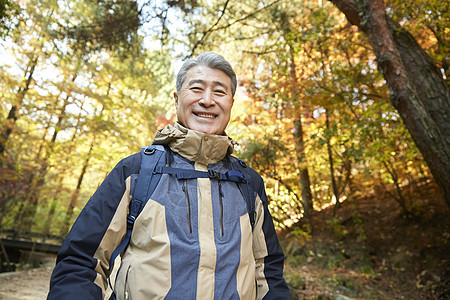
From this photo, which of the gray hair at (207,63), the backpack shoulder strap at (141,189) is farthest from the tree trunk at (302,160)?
the backpack shoulder strap at (141,189)

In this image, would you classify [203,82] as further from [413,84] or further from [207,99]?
[413,84]

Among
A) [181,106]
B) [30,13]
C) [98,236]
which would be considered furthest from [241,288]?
[30,13]

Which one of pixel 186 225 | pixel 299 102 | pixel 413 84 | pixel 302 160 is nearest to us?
pixel 186 225

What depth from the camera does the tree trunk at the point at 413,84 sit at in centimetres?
344

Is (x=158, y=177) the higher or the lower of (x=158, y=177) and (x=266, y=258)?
the higher

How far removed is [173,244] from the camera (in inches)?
50.7

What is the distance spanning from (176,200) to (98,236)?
1.15 feet

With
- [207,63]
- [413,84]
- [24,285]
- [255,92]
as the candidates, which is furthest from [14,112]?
[413,84]

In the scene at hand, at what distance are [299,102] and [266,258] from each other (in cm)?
573

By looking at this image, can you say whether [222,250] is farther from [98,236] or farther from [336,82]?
[336,82]

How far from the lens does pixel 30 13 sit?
29.1 feet

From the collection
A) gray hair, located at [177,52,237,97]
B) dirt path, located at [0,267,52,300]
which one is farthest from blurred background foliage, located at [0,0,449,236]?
gray hair, located at [177,52,237,97]

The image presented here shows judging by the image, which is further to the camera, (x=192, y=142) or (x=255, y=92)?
(x=255, y=92)

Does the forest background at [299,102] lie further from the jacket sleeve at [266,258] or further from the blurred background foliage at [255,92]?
the jacket sleeve at [266,258]
